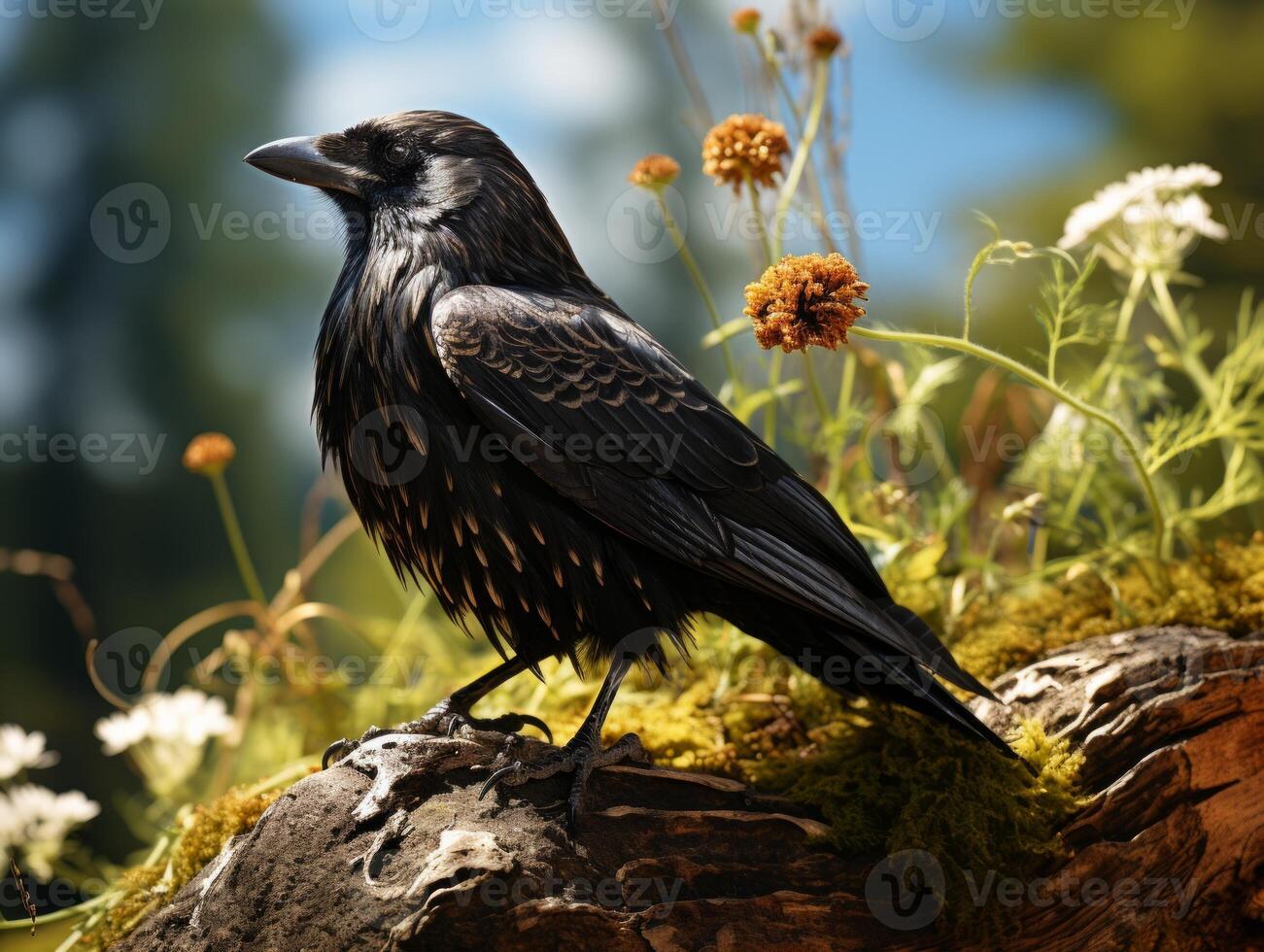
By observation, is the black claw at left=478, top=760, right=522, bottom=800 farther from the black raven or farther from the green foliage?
the green foliage

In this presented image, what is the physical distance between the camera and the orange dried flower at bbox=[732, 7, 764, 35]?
2.34 metres

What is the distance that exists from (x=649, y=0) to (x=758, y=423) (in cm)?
128

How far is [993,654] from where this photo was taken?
231cm

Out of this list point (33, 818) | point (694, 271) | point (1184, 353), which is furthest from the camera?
point (1184, 353)

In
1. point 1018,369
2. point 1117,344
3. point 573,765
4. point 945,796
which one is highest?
point 1018,369

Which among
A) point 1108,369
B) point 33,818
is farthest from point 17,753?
point 1108,369

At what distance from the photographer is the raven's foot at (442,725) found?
1.96 metres

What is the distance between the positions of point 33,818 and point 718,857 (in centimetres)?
168

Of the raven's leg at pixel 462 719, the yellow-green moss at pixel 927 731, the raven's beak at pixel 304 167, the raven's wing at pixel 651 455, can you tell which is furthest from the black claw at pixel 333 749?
the raven's beak at pixel 304 167

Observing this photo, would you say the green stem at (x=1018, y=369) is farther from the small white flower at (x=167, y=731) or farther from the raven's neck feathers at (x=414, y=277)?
the small white flower at (x=167, y=731)

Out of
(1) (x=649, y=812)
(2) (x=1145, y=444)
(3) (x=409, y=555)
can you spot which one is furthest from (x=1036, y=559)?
(3) (x=409, y=555)

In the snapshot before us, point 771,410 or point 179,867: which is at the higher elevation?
point 771,410

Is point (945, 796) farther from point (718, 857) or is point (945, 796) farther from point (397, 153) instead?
point (397, 153)

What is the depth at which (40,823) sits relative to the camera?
7.89 ft
